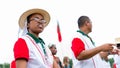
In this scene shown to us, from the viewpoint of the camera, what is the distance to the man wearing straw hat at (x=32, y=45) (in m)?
3.76

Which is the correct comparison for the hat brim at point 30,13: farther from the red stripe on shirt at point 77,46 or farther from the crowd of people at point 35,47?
the red stripe on shirt at point 77,46

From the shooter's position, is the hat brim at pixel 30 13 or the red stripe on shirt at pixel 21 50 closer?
the red stripe on shirt at pixel 21 50

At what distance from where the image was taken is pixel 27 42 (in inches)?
153

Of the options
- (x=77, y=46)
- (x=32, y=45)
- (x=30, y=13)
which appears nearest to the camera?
(x=32, y=45)

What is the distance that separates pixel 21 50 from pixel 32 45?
8.3 inches

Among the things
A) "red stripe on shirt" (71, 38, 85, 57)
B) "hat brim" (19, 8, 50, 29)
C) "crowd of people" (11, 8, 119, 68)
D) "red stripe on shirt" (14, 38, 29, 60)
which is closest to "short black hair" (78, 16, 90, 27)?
"red stripe on shirt" (71, 38, 85, 57)

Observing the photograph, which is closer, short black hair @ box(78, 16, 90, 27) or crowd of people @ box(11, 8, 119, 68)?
crowd of people @ box(11, 8, 119, 68)

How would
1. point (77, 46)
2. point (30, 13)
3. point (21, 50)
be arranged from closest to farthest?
point (21, 50) < point (30, 13) < point (77, 46)

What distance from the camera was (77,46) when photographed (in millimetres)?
5246

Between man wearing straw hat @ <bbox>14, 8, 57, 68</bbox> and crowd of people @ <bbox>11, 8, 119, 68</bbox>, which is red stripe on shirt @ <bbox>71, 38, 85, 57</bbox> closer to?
crowd of people @ <bbox>11, 8, 119, 68</bbox>

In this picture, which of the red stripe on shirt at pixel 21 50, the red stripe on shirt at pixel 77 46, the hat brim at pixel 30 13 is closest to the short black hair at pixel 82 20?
the red stripe on shirt at pixel 77 46

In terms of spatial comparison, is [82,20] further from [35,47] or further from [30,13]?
[35,47]

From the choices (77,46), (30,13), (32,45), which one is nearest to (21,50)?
(32,45)

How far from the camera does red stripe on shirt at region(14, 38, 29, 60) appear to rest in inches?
147
